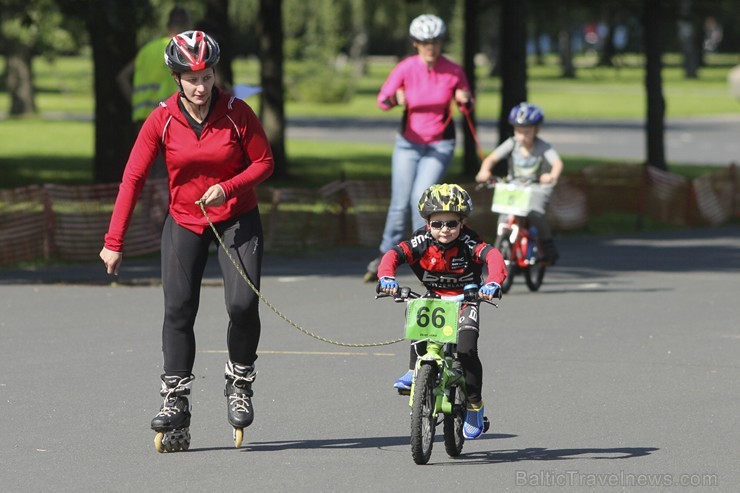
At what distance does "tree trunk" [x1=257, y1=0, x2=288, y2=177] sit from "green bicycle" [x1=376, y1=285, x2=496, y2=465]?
2027 cm

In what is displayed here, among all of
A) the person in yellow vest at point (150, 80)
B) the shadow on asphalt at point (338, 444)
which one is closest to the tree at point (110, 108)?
the person in yellow vest at point (150, 80)

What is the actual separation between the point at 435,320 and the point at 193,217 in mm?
1273

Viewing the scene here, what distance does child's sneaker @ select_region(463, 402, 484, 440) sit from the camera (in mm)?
7727

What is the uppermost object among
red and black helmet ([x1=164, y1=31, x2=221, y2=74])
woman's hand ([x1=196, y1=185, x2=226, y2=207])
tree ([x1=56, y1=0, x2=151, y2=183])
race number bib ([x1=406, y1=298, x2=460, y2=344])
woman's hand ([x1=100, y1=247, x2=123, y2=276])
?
red and black helmet ([x1=164, y1=31, x2=221, y2=74])

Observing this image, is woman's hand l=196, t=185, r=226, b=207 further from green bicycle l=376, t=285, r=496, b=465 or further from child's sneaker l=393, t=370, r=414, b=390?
child's sneaker l=393, t=370, r=414, b=390

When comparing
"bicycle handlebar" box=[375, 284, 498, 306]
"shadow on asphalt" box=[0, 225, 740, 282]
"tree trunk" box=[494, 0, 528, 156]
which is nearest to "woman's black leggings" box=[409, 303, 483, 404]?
"bicycle handlebar" box=[375, 284, 498, 306]

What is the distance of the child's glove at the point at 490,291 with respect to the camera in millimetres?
7266

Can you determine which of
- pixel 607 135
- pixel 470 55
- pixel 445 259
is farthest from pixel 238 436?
A: pixel 607 135

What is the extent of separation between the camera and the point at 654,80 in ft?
89.5

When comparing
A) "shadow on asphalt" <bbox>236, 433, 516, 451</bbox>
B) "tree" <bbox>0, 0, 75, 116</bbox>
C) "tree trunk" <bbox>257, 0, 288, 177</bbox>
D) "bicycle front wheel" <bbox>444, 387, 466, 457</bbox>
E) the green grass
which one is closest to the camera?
"bicycle front wheel" <bbox>444, 387, 466, 457</bbox>

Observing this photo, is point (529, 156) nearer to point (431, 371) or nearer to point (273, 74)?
point (431, 371)

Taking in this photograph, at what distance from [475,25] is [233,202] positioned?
22794 mm

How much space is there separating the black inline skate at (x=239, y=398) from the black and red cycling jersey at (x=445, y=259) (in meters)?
0.87

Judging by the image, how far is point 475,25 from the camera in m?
30.0
